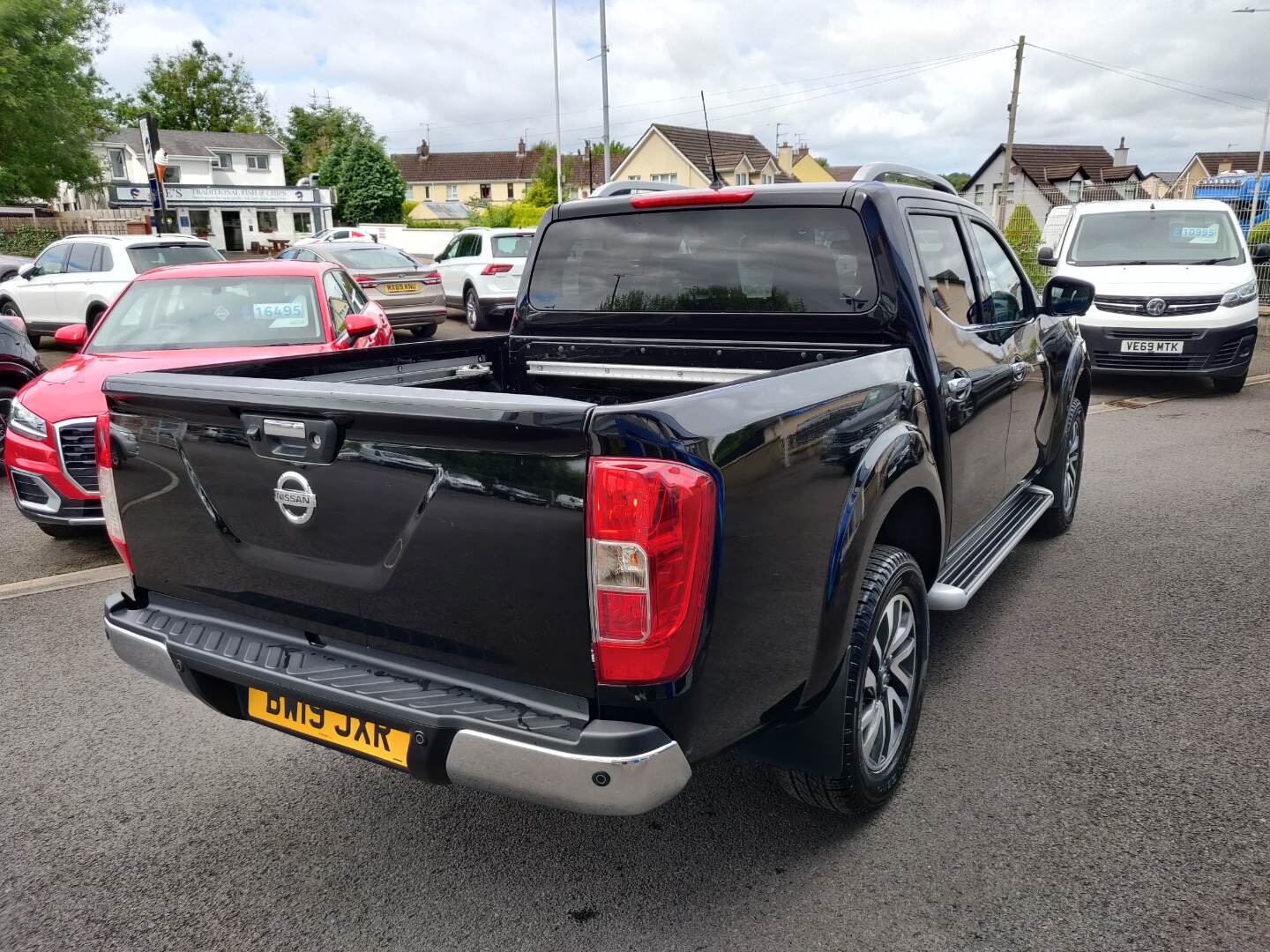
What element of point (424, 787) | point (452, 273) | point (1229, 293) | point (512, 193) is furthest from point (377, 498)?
point (512, 193)

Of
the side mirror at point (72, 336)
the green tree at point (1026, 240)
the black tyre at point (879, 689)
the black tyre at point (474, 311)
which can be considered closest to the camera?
the black tyre at point (879, 689)

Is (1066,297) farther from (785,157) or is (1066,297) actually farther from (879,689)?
(785,157)

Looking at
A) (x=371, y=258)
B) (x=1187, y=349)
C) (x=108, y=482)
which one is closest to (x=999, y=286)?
(x=108, y=482)

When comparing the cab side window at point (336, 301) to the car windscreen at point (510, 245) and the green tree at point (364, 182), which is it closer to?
the car windscreen at point (510, 245)

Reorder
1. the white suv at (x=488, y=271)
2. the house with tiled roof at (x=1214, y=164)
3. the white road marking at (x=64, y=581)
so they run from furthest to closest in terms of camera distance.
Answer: the house with tiled roof at (x=1214, y=164)
the white suv at (x=488, y=271)
the white road marking at (x=64, y=581)

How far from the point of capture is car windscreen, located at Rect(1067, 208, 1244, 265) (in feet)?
35.4

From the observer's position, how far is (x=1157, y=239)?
36.4 ft

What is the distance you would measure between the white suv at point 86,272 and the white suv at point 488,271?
4.76m

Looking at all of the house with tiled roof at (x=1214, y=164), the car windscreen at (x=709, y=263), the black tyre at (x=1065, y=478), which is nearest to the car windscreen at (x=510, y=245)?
the black tyre at (x=1065, y=478)

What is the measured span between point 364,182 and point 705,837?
72058mm

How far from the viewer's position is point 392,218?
7138 cm

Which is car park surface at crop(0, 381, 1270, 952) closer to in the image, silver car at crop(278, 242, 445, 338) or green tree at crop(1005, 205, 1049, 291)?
silver car at crop(278, 242, 445, 338)

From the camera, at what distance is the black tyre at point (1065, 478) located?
17.2 ft

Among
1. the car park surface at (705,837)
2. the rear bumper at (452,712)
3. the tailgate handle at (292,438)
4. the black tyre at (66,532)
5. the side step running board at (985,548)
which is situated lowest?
the car park surface at (705,837)
